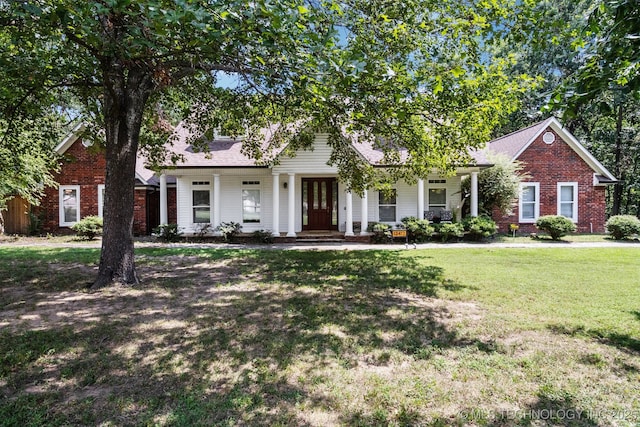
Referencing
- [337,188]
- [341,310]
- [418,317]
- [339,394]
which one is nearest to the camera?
[339,394]

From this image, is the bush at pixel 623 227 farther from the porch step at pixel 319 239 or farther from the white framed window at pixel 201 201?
the white framed window at pixel 201 201

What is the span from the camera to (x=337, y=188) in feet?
55.2

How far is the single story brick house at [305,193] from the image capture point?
53.2ft

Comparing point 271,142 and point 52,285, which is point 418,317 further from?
point 271,142

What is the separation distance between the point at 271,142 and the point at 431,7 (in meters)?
6.51

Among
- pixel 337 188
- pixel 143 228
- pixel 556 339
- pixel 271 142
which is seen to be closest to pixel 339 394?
pixel 556 339

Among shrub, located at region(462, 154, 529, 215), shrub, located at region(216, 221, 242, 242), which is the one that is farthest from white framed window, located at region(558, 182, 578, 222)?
shrub, located at region(216, 221, 242, 242)

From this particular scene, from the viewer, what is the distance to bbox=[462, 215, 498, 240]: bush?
591 inches

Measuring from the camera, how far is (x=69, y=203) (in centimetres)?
1756

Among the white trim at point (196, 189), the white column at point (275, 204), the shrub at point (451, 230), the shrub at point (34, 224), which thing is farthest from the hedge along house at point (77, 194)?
the shrub at point (451, 230)

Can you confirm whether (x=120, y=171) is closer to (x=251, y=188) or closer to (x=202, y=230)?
(x=202, y=230)

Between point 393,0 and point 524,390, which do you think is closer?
point 524,390

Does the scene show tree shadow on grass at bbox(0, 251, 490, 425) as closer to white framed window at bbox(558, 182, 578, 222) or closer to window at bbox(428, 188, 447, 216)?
window at bbox(428, 188, 447, 216)

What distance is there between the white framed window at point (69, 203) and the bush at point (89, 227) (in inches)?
81.7
